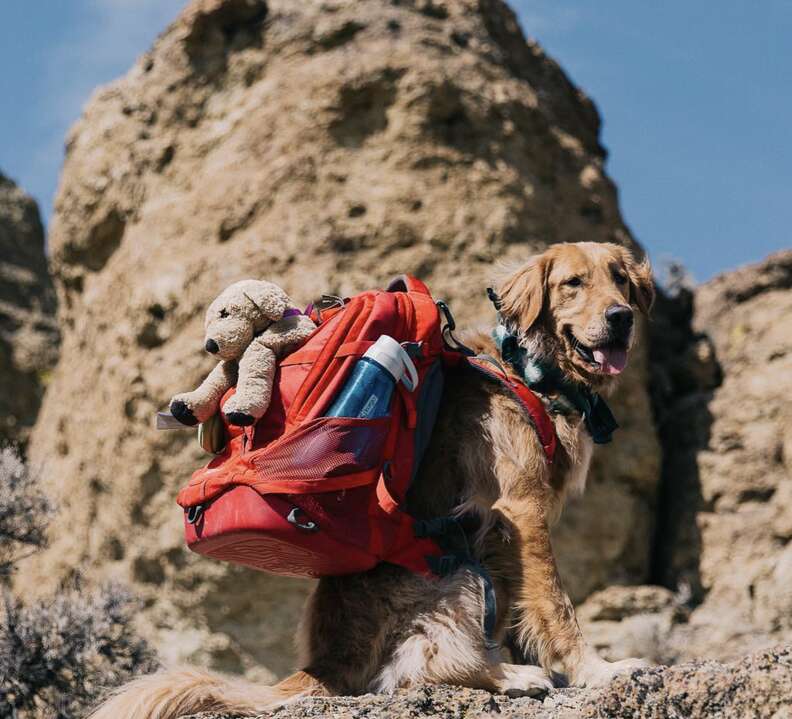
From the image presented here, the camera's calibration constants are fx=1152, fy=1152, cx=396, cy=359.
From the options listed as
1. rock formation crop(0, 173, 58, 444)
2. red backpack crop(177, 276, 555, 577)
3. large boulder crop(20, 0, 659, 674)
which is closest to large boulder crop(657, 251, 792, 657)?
large boulder crop(20, 0, 659, 674)

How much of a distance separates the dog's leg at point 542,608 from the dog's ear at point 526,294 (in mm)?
885

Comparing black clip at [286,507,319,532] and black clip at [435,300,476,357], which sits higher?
black clip at [435,300,476,357]

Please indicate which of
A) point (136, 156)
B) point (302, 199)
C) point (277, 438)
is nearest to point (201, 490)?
point (277, 438)

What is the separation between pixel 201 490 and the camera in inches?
171

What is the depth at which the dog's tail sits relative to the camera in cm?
406

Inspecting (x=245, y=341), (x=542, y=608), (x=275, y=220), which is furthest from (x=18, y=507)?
(x=275, y=220)

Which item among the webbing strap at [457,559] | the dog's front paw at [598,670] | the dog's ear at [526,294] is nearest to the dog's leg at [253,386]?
the webbing strap at [457,559]

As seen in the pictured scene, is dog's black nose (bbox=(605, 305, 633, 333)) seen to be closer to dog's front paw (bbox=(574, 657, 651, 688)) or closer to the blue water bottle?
the blue water bottle

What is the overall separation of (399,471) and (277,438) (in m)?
0.50

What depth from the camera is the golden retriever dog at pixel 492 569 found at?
14.4 feet

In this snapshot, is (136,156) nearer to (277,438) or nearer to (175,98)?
(175,98)

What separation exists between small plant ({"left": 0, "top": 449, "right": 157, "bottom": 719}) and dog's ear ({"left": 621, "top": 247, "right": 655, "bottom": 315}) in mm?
3368

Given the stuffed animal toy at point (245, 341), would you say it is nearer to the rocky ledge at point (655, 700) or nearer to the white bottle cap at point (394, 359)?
the white bottle cap at point (394, 359)

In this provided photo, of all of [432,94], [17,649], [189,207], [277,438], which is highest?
[432,94]
